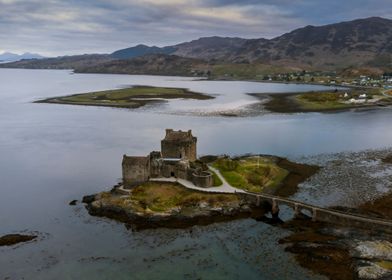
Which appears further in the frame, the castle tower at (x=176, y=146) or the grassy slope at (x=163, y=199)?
the castle tower at (x=176, y=146)

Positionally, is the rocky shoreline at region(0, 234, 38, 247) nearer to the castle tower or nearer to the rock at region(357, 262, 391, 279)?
the castle tower

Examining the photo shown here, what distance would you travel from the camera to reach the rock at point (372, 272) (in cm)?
4247

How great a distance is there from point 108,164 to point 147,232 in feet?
114

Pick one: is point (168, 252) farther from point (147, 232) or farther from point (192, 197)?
point (192, 197)

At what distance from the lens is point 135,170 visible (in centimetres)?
6619

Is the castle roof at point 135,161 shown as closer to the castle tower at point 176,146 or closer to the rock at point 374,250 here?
the castle tower at point 176,146

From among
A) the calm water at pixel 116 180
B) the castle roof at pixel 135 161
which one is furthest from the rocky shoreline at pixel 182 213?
the castle roof at pixel 135 161

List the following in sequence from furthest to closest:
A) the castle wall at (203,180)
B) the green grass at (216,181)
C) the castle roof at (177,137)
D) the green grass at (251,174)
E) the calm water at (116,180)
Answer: the castle roof at (177,137) < the green grass at (251,174) < the green grass at (216,181) < the castle wall at (203,180) < the calm water at (116,180)

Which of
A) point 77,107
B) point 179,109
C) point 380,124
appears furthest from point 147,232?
point 77,107

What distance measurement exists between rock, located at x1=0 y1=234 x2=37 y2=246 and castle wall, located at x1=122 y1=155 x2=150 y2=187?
1615 centimetres

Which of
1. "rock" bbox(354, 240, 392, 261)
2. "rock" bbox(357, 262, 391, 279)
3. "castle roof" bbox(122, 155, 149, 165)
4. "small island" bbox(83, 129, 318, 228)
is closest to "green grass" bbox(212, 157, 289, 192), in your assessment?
"small island" bbox(83, 129, 318, 228)

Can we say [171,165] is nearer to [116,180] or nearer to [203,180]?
[203,180]

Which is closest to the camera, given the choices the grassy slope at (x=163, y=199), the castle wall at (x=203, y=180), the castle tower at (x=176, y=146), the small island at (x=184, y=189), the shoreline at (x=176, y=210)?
the shoreline at (x=176, y=210)

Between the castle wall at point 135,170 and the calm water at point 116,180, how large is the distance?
7.93m
